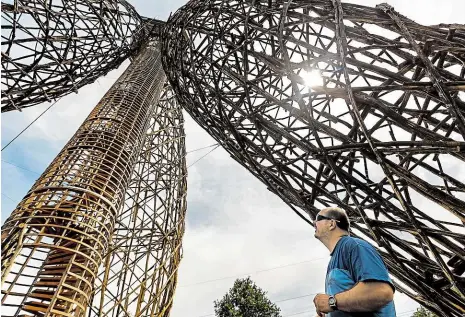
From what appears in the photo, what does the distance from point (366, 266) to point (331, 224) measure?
471mm

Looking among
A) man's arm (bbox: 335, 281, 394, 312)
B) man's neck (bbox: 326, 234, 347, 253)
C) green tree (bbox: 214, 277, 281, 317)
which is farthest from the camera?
green tree (bbox: 214, 277, 281, 317)

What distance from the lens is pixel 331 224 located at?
209cm

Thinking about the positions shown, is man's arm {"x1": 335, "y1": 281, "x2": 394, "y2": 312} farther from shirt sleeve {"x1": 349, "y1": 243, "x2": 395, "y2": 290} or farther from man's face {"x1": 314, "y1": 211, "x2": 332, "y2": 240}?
man's face {"x1": 314, "y1": 211, "x2": 332, "y2": 240}

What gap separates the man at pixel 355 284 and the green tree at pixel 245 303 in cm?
2632

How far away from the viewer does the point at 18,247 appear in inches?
113

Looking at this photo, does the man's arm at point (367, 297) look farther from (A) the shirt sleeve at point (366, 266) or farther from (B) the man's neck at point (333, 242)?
(B) the man's neck at point (333, 242)

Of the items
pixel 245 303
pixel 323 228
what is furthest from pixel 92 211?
pixel 245 303

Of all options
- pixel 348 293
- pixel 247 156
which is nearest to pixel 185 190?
pixel 247 156

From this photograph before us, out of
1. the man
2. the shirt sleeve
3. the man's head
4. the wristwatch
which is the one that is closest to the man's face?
the man's head

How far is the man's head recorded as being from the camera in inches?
81.3

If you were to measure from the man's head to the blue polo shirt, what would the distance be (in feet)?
0.48

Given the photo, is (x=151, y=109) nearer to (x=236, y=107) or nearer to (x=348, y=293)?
(x=236, y=107)

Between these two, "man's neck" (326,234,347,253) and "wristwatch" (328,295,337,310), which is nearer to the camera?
"wristwatch" (328,295,337,310)

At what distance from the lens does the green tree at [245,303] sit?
26.8 meters
